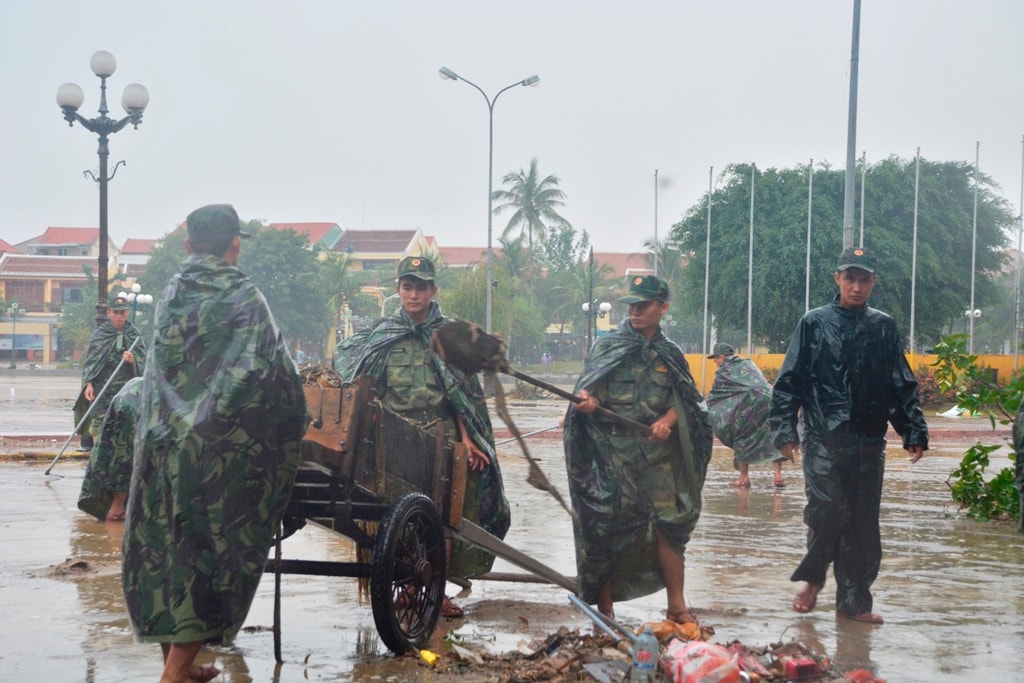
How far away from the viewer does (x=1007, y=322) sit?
248 feet

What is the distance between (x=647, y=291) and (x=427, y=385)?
131 centimetres

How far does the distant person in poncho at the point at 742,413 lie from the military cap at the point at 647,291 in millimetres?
7777

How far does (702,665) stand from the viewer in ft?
16.7

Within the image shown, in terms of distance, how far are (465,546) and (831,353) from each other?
7.51 ft

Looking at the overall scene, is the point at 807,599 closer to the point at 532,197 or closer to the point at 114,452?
the point at 114,452

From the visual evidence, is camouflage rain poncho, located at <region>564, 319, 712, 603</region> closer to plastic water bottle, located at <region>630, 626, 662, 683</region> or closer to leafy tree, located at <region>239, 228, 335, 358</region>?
plastic water bottle, located at <region>630, 626, 662, 683</region>

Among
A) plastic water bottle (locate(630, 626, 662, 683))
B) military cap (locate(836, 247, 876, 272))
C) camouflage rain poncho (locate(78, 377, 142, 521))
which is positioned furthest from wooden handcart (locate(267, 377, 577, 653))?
camouflage rain poncho (locate(78, 377, 142, 521))

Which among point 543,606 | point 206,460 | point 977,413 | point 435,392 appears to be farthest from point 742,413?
point 206,460

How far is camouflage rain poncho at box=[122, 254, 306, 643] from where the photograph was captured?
4.61 metres

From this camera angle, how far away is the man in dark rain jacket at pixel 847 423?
274 inches

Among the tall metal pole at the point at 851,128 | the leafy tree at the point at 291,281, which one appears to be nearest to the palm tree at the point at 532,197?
the leafy tree at the point at 291,281

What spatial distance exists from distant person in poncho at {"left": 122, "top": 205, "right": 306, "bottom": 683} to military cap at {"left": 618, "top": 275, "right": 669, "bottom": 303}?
256 cm

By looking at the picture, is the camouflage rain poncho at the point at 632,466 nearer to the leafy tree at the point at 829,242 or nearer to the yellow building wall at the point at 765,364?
the yellow building wall at the point at 765,364

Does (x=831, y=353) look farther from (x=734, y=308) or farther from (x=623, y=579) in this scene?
(x=734, y=308)
